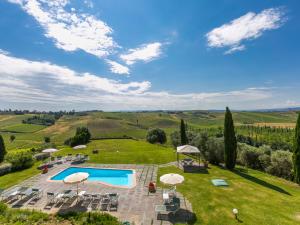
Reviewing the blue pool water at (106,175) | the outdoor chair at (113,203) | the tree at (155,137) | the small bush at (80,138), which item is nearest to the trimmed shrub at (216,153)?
the blue pool water at (106,175)

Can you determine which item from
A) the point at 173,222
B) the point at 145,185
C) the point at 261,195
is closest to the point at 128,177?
the point at 145,185

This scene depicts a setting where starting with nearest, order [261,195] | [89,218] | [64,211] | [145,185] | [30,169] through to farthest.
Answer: [89,218] < [64,211] < [261,195] < [145,185] < [30,169]

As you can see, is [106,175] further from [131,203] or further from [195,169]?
[195,169]

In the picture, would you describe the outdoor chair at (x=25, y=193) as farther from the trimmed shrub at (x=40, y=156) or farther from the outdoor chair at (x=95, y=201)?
the trimmed shrub at (x=40, y=156)

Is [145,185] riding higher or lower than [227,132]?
lower

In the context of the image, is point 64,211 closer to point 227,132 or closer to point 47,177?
point 47,177

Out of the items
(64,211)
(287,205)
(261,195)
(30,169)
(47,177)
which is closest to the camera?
(64,211)

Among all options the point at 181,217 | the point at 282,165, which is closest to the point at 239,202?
the point at 181,217

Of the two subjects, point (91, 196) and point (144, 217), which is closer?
point (144, 217)
